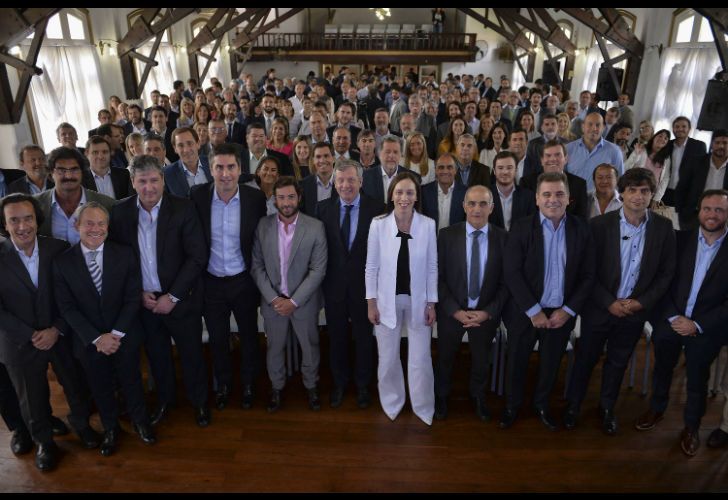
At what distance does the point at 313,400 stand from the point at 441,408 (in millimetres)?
864

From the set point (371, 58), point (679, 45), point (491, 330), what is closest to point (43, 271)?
point (491, 330)

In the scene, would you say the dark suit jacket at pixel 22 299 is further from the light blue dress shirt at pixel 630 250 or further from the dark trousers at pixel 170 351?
the light blue dress shirt at pixel 630 250

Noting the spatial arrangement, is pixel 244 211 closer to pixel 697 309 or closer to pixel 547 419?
pixel 547 419

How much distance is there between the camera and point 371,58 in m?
19.4

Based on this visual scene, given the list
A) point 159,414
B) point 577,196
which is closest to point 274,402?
point 159,414

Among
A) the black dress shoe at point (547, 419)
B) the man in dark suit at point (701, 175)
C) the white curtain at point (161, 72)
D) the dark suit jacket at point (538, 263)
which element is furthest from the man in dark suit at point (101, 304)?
the white curtain at point (161, 72)

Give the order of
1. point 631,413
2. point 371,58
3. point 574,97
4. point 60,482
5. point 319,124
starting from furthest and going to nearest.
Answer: point 371,58, point 574,97, point 319,124, point 631,413, point 60,482

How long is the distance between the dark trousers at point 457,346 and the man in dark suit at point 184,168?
2.11m

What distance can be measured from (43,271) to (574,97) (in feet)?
52.0

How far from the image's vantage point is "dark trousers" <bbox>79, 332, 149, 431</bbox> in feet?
9.18

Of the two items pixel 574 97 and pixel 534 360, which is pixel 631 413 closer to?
pixel 534 360

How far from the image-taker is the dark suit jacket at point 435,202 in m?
3.54

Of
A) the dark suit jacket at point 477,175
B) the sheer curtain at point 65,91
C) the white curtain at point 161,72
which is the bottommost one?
the dark suit jacket at point 477,175

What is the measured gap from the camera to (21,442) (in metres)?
2.92
